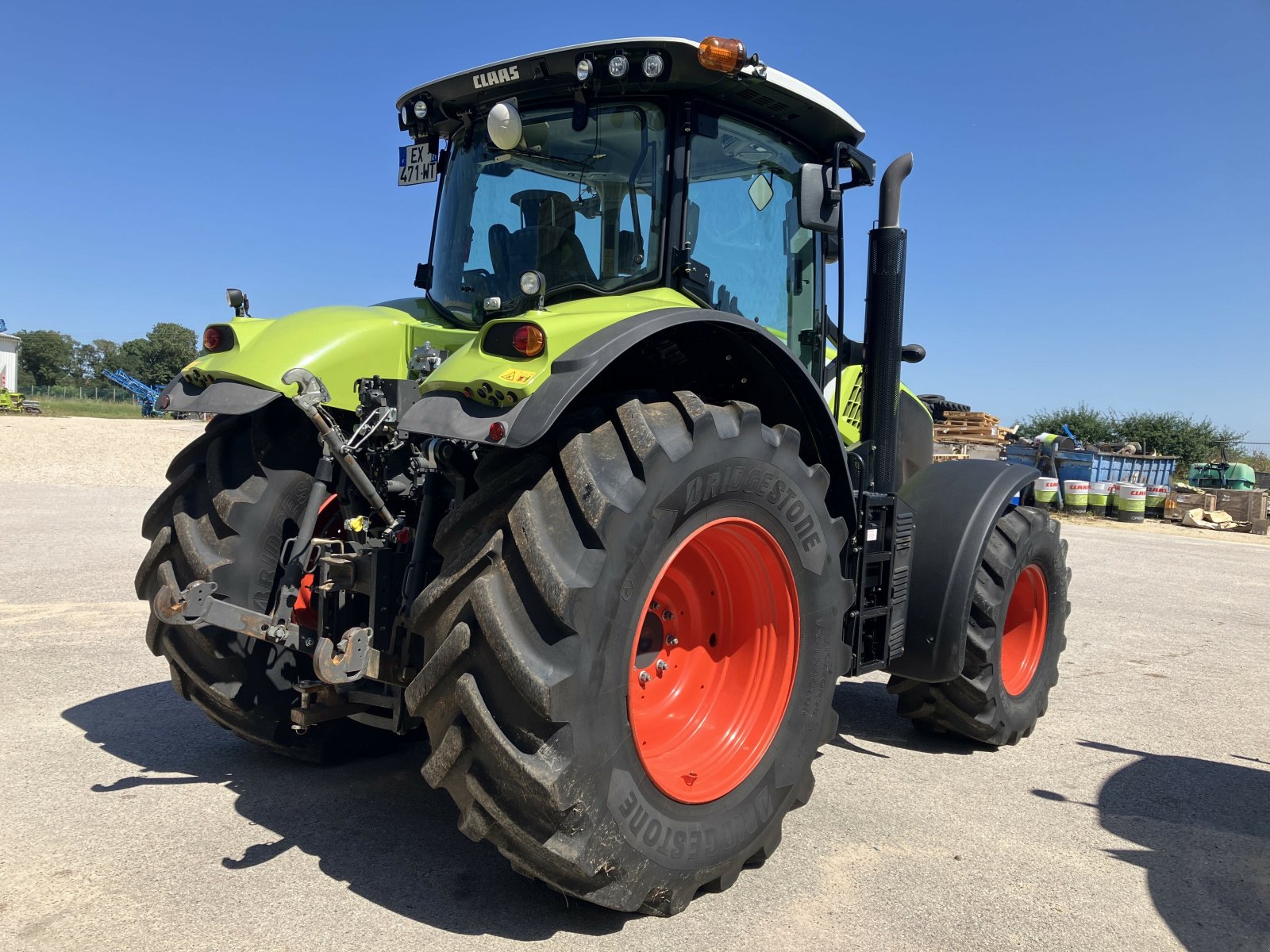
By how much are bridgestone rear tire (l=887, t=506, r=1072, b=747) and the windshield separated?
224cm

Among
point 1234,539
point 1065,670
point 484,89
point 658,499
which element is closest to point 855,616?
point 658,499

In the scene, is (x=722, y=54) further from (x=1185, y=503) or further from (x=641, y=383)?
(x=1185, y=503)

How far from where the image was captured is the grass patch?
43.2 m

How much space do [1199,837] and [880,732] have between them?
4.94 feet

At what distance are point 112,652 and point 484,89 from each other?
389 centimetres

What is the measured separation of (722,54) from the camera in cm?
305

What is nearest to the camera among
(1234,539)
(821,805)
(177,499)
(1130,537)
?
(177,499)

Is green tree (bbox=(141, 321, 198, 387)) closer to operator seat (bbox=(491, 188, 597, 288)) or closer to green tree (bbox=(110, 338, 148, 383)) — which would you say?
green tree (bbox=(110, 338, 148, 383))

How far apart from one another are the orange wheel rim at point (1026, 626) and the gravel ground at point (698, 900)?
0.36 m

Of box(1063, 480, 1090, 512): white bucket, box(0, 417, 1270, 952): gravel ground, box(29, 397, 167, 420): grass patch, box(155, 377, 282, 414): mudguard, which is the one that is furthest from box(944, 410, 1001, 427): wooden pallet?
box(29, 397, 167, 420): grass patch

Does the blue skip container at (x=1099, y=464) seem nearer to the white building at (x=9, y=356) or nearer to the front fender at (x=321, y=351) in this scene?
the front fender at (x=321, y=351)

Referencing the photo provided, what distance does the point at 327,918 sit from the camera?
8.27ft

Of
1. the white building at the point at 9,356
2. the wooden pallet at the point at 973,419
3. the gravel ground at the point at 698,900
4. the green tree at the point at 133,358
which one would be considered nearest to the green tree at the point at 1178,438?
the wooden pallet at the point at 973,419

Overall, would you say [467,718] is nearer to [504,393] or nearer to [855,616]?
[504,393]
